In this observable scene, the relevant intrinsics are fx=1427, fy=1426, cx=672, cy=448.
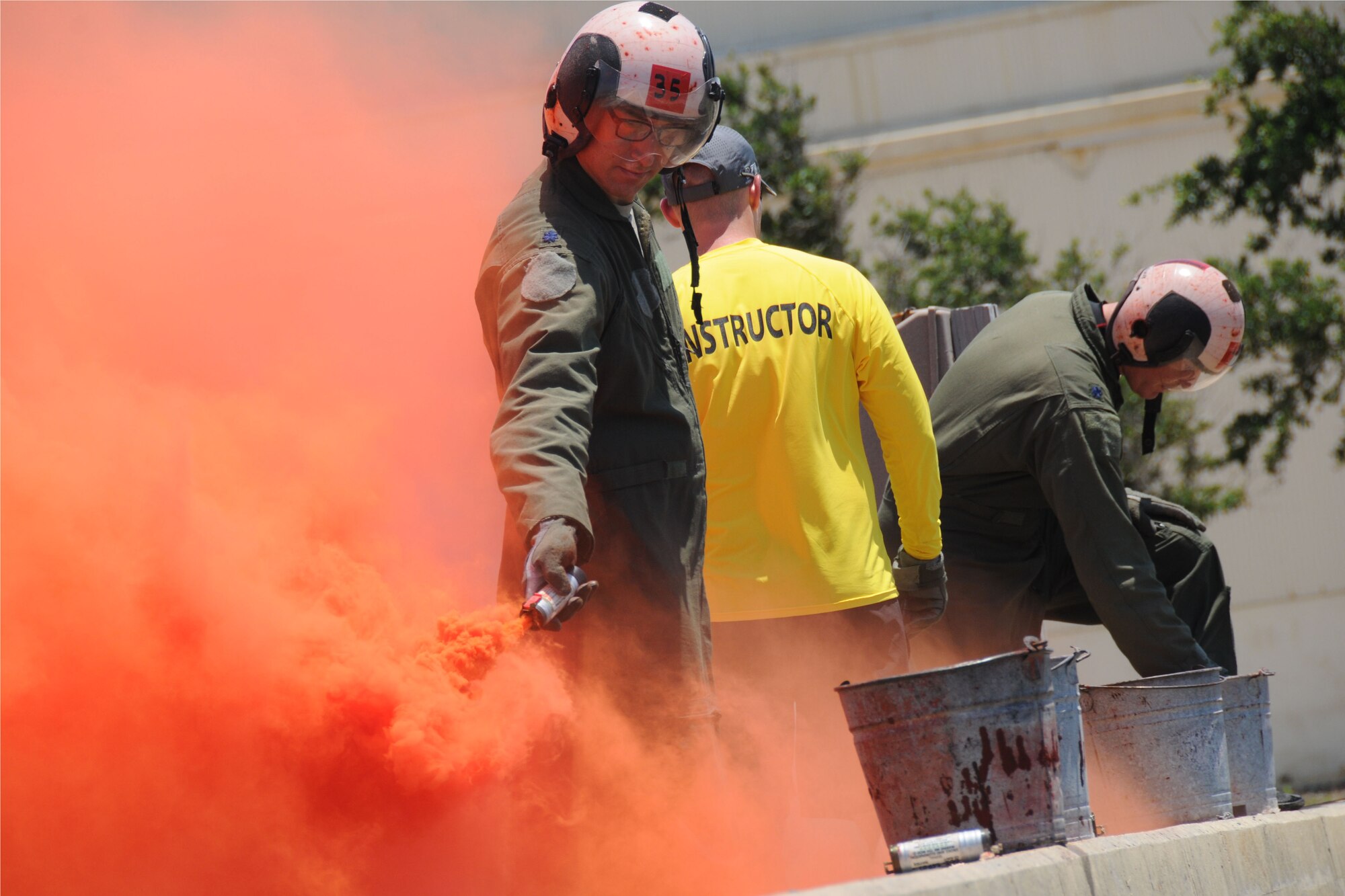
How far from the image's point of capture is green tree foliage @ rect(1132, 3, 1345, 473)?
9508 mm

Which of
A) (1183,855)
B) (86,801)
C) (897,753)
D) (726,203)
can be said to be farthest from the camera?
(726,203)

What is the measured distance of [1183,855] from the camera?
11.4 feet

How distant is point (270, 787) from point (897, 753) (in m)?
1.37

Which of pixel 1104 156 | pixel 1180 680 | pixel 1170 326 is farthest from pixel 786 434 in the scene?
pixel 1104 156

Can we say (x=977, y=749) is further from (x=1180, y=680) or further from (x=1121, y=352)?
(x=1121, y=352)

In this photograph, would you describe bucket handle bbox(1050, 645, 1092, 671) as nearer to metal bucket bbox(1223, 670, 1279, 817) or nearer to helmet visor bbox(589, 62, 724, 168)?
metal bucket bbox(1223, 670, 1279, 817)

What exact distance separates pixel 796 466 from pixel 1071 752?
1.18m

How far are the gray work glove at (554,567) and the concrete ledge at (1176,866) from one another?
704 millimetres

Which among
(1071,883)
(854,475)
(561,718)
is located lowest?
(1071,883)

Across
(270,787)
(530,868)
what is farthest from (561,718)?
(270,787)

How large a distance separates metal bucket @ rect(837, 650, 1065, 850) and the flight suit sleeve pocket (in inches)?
26.4

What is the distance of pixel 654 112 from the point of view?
3.38 meters

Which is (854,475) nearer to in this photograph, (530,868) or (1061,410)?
(1061,410)

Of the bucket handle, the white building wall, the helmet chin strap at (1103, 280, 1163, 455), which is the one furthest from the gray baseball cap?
the white building wall
